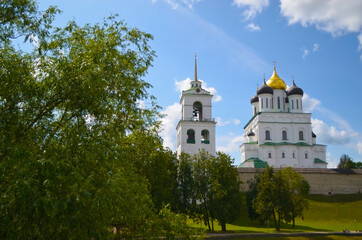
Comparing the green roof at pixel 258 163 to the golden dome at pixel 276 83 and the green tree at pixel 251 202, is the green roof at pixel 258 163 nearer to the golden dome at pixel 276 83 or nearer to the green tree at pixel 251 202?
the golden dome at pixel 276 83

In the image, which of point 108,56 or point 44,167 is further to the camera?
point 108,56

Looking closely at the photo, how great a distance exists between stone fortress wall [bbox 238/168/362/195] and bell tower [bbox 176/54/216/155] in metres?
6.81

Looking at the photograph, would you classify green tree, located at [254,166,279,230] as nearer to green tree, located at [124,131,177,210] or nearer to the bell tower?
green tree, located at [124,131,177,210]

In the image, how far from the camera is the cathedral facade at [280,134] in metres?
55.9

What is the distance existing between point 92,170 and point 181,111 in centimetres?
4063

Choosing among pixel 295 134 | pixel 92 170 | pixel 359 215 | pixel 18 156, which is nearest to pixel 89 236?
pixel 92 170

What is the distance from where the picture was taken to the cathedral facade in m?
55.9

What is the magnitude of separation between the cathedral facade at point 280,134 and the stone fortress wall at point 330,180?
5825 mm

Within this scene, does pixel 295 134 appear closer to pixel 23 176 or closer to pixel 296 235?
pixel 296 235

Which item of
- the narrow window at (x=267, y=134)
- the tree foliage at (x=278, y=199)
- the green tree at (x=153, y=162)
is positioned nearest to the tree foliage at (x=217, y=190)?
the green tree at (x=153, y=162)

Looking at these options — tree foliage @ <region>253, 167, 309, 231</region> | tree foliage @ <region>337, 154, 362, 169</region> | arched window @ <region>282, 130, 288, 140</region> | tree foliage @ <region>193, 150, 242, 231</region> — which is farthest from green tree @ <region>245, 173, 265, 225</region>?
tree foliage @ <region>337, 154, 362, 169</region>

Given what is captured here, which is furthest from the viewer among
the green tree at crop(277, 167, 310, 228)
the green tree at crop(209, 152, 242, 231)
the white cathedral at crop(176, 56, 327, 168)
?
the white cathedral at crop(176, 56, 327, 168)

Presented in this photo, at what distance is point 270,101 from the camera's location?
199 feet

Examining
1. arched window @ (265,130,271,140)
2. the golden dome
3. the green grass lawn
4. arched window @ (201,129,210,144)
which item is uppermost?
the golden dome
